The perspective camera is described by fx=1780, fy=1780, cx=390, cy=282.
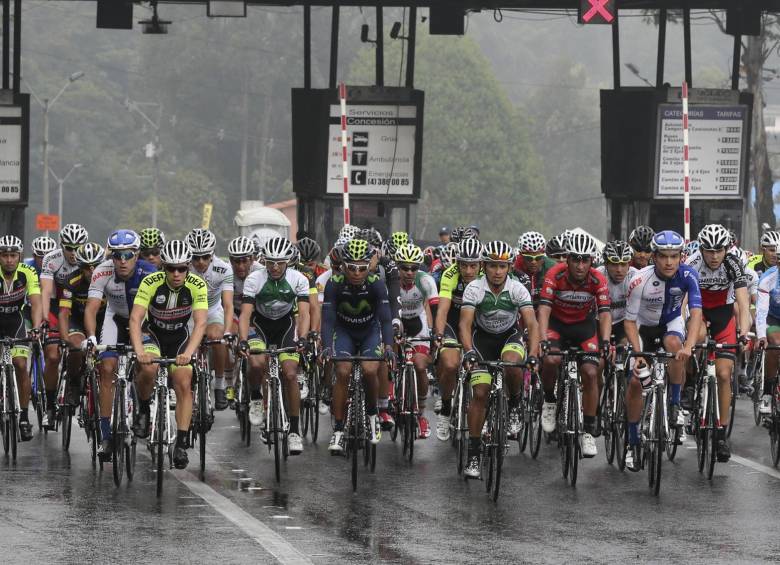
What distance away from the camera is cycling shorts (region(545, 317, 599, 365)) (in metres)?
14.1

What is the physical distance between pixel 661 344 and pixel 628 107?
14320 millimetres

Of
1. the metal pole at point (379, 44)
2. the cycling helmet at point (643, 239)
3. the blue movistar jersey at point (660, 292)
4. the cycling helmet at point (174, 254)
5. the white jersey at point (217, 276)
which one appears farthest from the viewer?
the metal pole at point (379, 44)

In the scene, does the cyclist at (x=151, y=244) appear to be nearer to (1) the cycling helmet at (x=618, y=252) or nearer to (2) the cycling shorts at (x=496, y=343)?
(2) the cycling shorts at (x=496, y=343)

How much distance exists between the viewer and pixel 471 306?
12938 mm

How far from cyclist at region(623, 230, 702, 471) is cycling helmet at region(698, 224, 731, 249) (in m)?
0.80

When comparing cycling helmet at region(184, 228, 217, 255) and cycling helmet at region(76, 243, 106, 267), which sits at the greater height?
cycling helmet at region(184, 228, 217, 255)

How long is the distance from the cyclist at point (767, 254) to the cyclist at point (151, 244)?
583cm

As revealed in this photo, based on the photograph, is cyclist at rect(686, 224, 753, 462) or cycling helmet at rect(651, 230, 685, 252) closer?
cycling helmet at rect(651, 230, 685, 252)

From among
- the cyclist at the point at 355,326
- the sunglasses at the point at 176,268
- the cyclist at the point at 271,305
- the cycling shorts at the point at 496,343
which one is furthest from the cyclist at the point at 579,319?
the sunglasses at the point at 176,268

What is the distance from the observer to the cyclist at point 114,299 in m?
13.1

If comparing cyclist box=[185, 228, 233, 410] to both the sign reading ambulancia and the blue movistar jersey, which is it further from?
the sign reading ambulancia

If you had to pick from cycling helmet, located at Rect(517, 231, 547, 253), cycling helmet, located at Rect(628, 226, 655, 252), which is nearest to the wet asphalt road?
cycling helmet, located at Rect(628, 226, 655, 252)

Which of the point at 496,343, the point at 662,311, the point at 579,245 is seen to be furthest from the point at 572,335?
the point at 496,343

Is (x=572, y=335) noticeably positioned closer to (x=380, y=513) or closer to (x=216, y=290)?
(x=380, y=513)
